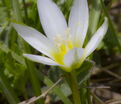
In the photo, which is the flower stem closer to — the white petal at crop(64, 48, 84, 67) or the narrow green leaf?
the white petal at crop(64, 48, 84, 67)

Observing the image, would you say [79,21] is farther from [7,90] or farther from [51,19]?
[7,90]

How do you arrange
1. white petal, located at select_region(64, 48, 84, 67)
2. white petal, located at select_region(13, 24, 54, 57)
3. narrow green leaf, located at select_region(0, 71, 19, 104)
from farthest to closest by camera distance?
narrow green leaf, located at select_region(0, 71, 19, 104) < white petal, located at select_region(13, 24, 54, 57) < white petal, located at select_region(64, 48, 84, 67)

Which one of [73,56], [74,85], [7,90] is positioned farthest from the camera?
[7,90]

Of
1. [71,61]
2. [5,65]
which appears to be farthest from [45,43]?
[5,65]

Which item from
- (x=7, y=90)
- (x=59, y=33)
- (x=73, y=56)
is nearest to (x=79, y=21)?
(x=59, y=33)

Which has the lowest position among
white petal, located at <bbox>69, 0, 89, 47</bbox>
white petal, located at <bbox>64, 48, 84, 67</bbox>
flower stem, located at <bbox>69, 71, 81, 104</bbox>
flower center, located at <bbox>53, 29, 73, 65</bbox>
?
flower stem, located at <bbox>69, 71, 81, 104</bbox>

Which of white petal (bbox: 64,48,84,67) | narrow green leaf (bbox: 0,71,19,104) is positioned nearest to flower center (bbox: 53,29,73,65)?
white petal (bbox: 64,48,84,67)
